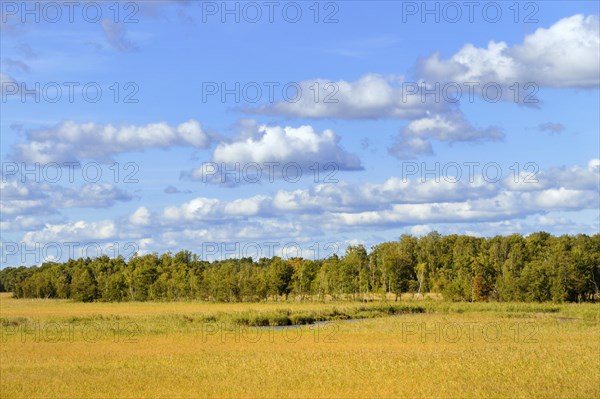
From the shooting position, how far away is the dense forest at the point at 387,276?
11038 centimetres

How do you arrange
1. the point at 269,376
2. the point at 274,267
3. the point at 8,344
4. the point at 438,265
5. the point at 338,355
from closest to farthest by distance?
the point at 269,376 → the point at 338,355 → the point at 8,344 → the point at 274,267 → the point at 438,265

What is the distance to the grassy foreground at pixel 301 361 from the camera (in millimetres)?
29125

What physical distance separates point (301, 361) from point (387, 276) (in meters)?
97.6

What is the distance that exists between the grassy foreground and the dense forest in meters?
48.1

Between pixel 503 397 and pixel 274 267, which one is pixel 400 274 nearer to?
pixel 274 267

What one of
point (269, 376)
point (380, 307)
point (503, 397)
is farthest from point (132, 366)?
point (380, 307)

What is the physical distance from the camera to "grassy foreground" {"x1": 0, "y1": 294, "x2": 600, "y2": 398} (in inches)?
1147

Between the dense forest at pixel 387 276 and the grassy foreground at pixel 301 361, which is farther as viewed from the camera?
the dense forest at pixel 387 276

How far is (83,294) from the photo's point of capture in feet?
477

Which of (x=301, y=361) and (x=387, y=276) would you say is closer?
(x=301, y=361)

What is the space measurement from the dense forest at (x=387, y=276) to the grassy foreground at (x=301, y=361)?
48148 mm

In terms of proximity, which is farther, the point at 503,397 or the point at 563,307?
the point at 563,307

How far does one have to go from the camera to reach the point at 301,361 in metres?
37.2

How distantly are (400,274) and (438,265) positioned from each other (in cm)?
3338
